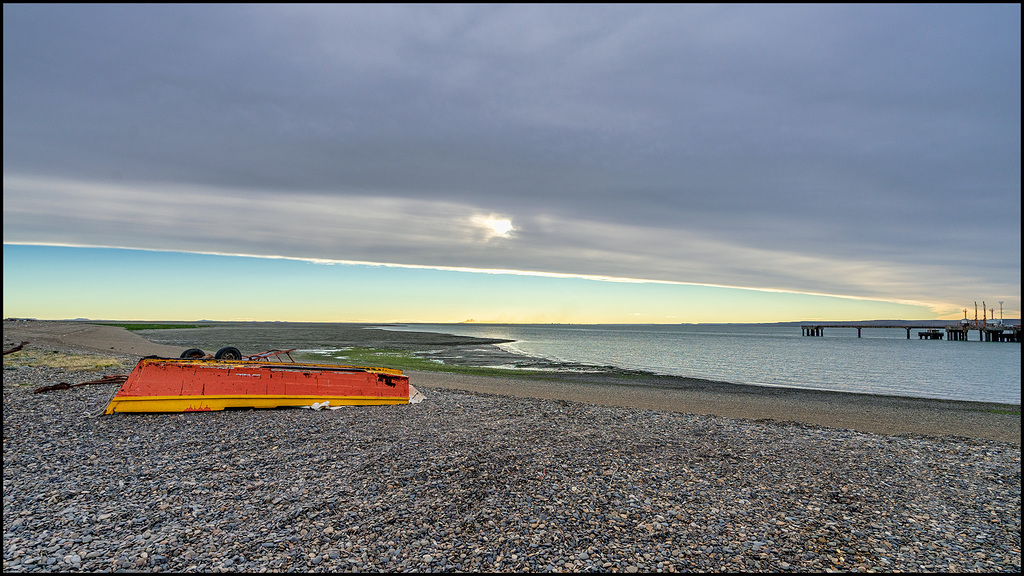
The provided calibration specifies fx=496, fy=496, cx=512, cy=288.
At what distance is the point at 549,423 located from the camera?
1377cm

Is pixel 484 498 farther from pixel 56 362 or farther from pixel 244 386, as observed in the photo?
pixel 56 362

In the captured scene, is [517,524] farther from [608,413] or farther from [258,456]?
[608,413]

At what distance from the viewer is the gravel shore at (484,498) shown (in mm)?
6188

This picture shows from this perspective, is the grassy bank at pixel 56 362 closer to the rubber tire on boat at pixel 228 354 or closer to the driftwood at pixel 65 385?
the driftwood at pixel 65 385

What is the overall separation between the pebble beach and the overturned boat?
0.62m

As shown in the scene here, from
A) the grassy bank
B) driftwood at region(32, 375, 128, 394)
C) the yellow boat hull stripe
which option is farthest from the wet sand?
the grassy bank

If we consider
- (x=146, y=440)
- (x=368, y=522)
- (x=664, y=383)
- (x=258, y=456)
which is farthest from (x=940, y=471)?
(x=664, y=383)

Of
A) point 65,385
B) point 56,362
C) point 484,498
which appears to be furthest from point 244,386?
point 56,362

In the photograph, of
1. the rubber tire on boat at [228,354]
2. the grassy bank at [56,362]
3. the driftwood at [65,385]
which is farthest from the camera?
the grassy bank at [56,362]

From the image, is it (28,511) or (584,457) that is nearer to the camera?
(28,511)

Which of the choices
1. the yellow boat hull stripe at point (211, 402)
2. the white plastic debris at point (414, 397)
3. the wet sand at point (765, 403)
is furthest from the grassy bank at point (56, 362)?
the white plastic debris at point (414, 397)

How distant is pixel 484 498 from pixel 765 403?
18.0 m

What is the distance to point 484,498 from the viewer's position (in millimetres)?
7914

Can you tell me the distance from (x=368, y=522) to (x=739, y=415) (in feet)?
48.8
